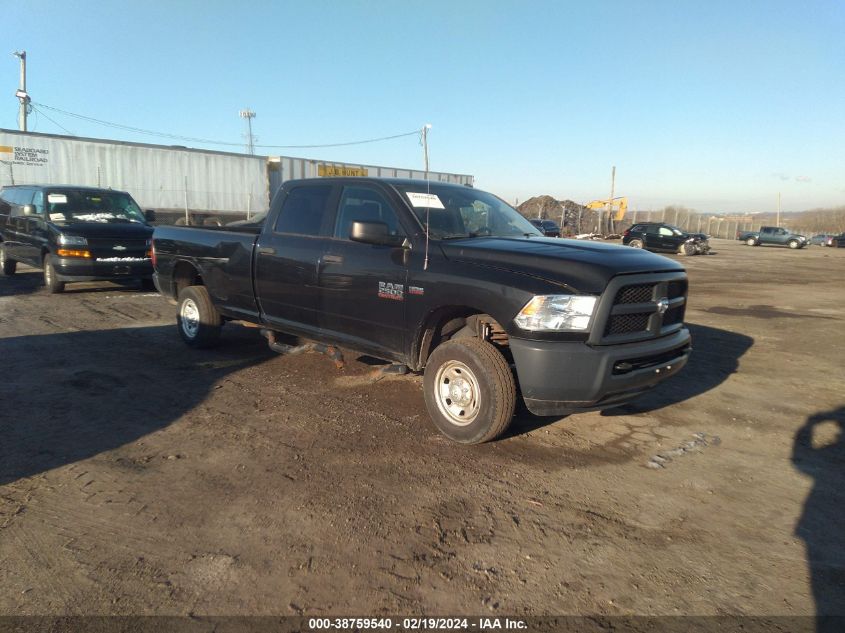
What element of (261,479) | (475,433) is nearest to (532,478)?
(475,433)

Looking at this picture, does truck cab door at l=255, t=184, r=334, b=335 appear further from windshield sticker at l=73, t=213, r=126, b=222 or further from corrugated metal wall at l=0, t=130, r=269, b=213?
corrugated metal wall at l=0, t=130, r=269, b=213

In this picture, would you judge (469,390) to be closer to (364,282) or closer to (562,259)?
(562,259)

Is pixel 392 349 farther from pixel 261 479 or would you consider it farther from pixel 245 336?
pixel 245 336

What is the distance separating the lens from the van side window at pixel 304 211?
5.33m

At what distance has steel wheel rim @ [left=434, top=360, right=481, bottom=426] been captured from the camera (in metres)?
4.14

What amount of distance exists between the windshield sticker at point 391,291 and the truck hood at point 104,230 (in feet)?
25.2

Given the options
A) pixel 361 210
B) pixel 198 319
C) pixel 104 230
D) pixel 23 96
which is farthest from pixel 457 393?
pixel 23 96

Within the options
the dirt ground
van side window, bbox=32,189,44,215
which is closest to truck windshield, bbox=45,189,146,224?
van side window, bbox=32,189,44,215

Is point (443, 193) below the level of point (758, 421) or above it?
above

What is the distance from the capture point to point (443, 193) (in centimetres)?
505

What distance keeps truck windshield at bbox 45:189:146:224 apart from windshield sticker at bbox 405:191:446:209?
836 centimetres

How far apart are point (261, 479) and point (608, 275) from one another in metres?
2.54

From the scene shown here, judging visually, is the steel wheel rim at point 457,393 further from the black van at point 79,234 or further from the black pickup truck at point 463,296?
the black van at point 79,234

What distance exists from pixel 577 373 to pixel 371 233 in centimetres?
180
